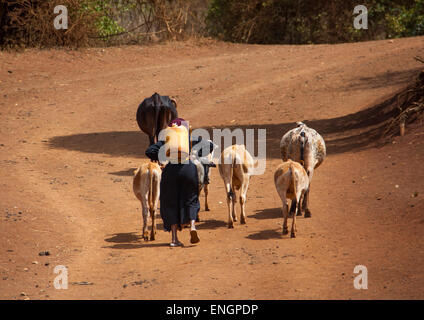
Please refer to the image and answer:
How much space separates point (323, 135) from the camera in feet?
56.5

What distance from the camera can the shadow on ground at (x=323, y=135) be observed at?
16.0 meters

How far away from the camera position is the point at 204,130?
18297mm

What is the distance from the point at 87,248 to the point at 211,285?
2.35 m

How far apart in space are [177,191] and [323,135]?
8.28m

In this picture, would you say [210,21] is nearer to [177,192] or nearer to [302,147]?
[302,147]

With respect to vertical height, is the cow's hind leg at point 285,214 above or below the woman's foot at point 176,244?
above

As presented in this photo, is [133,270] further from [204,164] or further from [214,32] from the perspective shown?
[214,32]

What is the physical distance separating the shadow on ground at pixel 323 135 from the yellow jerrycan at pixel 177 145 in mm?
6248

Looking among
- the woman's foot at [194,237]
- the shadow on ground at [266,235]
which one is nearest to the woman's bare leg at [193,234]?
the woman's foot at [194,237]

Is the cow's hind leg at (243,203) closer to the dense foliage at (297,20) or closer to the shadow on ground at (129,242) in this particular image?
the shadow on ground at (129,242)

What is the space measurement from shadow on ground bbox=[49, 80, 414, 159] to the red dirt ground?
0.18ft

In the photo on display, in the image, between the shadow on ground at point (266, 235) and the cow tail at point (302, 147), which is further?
the cow tail at point (302, 147)

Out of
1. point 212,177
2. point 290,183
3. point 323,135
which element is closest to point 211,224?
point 290,183

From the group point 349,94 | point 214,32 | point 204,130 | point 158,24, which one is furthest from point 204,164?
point 214,32
